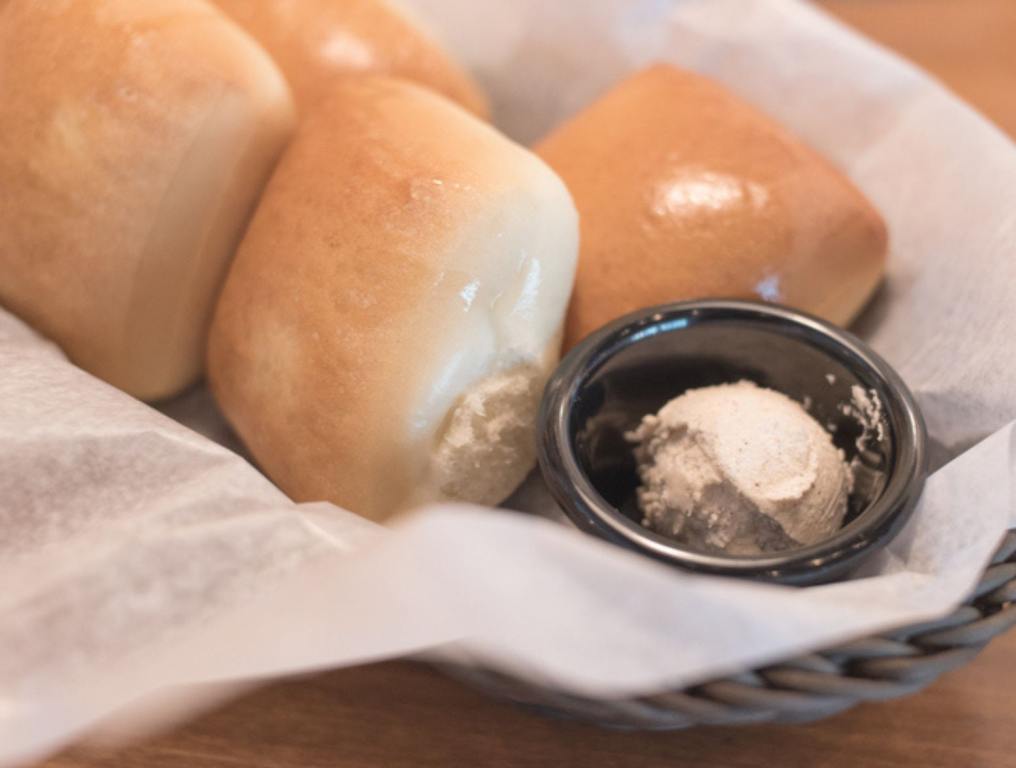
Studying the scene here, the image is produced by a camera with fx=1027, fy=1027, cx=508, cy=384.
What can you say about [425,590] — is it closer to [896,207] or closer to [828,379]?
[828,379]

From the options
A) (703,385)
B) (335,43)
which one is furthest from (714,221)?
(335,43)

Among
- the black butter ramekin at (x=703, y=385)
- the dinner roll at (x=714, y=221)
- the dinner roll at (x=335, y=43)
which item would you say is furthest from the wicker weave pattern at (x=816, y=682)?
the dinner roll at (x=335, y=43)

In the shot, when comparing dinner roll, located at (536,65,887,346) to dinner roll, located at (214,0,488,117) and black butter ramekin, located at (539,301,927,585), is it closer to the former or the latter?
black butter ramekin, located at (539,301,927,585)

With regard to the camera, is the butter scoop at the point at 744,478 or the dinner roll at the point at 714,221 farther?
the dinner roll at the point at 714,221

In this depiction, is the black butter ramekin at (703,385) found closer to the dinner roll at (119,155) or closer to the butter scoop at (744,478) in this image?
the butter scoop at (744,478)

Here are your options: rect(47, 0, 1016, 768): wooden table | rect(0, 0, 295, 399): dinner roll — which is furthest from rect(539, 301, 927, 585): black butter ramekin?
rect(0, 0, 295, 399): dinner roll

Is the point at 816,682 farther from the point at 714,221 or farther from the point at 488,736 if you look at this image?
the point at 714,221

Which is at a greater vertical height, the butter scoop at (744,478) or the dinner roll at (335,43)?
the dinner roll at (335,43)
